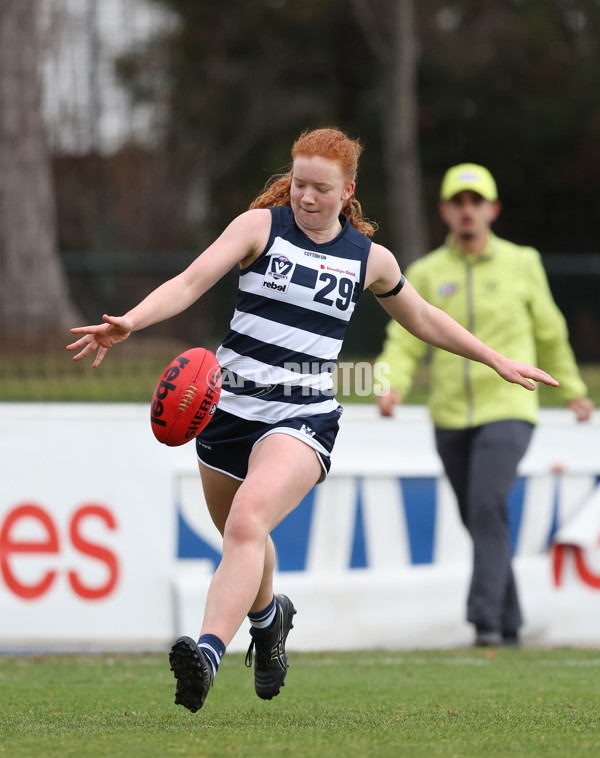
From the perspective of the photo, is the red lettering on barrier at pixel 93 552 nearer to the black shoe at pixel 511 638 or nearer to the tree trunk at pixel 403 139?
the black shoe at pixel 511 638

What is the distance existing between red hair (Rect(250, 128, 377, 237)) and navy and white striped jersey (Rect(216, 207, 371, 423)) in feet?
0.80

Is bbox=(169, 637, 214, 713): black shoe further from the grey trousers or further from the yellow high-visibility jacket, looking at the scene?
the yellow high-visibility jacket

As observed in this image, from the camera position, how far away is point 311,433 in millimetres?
4379

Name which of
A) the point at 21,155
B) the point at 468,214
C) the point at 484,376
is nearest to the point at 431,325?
the point at 484,376

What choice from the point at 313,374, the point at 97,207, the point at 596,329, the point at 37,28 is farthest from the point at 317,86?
the point at 313,374

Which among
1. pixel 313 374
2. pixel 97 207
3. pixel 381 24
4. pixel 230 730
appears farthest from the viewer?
pixel 97 207

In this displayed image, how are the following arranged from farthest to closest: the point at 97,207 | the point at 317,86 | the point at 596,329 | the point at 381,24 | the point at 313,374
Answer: the point at 317,86, the point at 97,207, the point at 381,24, the point at 596,329, the point at 313,374

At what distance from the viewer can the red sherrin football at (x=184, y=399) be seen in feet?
13.6

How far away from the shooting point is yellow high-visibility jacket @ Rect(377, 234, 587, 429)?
6.99m

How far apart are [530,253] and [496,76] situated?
22.2 meters

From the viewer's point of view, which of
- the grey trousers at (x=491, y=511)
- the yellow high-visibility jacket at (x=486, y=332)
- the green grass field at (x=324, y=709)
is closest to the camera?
the green grass field at (x=324, y=709)

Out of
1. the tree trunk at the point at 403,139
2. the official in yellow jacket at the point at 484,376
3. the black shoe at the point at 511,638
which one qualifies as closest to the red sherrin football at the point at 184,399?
the official in yellow jacket at the point at 484,376

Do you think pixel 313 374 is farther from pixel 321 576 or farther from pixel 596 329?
pixel 596 329

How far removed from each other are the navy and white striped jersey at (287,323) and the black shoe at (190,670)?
93cm
